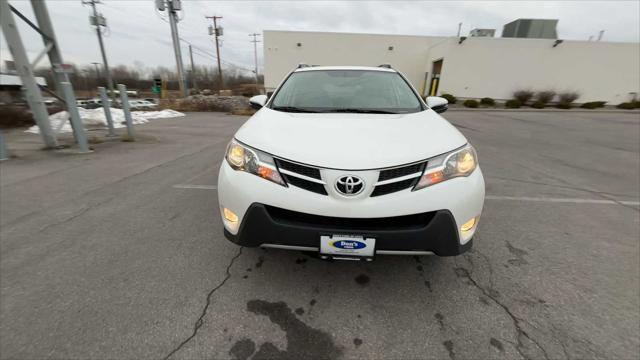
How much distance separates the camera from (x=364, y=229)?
1.58 m

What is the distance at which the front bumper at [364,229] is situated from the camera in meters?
1.56

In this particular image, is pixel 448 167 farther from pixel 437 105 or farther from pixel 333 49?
pixel 333 49

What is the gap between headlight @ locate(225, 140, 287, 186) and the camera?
168 centimetres

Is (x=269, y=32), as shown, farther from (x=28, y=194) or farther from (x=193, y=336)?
(x=193, y=336)

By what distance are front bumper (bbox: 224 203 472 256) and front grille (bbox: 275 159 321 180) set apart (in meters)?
0.24

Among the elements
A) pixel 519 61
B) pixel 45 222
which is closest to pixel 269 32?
pixel 519 61

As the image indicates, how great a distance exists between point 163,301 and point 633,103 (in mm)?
30024

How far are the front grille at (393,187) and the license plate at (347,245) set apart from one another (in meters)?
0.27

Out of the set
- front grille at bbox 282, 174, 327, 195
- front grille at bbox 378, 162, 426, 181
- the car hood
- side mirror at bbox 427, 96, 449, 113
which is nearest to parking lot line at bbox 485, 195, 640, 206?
side mirror at bbox 427, 96, 449, 113

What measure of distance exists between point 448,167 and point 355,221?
68 cm

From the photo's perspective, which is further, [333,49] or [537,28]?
[537,28]

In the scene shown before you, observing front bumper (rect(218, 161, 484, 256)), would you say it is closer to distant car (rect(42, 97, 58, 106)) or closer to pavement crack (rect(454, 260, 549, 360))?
pavement crack (rect(454, 260, 549, 360))

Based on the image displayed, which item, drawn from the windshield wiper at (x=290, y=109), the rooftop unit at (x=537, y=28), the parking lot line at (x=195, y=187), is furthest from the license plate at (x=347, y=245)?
the rooftop unit at (x=537, y=28)

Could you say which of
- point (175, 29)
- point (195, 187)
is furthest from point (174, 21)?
point (195, 187)
